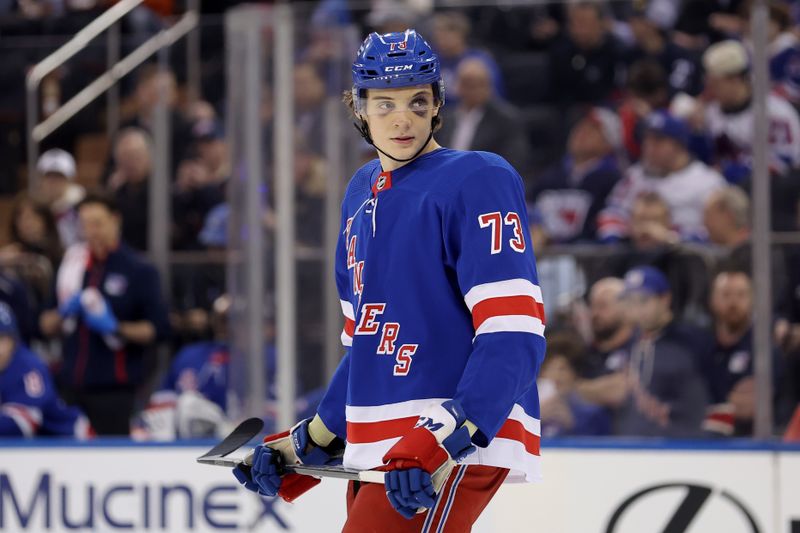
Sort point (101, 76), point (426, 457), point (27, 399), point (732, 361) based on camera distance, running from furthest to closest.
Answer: point (101, 76) → point (27, 399) → point (732, 361) → point (426, 457)

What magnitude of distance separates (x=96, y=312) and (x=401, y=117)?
3279 millimetres

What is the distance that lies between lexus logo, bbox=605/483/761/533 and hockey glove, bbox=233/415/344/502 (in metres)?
1.75

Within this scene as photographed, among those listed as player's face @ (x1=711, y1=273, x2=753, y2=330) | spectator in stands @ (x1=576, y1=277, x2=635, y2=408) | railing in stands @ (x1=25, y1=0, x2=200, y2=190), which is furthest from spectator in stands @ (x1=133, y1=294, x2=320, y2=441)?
railing in stands @ (x1=25, y1=0, x2=200, y2=190)

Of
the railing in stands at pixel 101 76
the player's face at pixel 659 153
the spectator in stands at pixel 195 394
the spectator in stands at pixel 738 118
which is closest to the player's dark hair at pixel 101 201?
the spectator in stands at pixel 195 394

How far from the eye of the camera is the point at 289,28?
4.45 meters

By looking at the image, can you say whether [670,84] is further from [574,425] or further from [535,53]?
[574,425]

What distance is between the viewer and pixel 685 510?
4023 millimetres

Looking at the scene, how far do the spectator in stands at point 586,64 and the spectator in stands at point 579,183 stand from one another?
1.44 feet

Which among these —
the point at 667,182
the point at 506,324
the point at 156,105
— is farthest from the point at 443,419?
the point at 156,105

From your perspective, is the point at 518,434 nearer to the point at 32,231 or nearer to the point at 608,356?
the point at 608,356

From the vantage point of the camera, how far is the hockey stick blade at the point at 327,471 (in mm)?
2074

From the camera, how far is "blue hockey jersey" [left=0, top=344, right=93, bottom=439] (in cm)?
477

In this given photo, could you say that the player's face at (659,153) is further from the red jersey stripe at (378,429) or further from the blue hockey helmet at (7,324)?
the red jersey stripe at (378,429)

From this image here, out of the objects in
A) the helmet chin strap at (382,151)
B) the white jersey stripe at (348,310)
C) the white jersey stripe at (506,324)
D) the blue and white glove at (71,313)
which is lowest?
the blue and white glove at (71,313)
